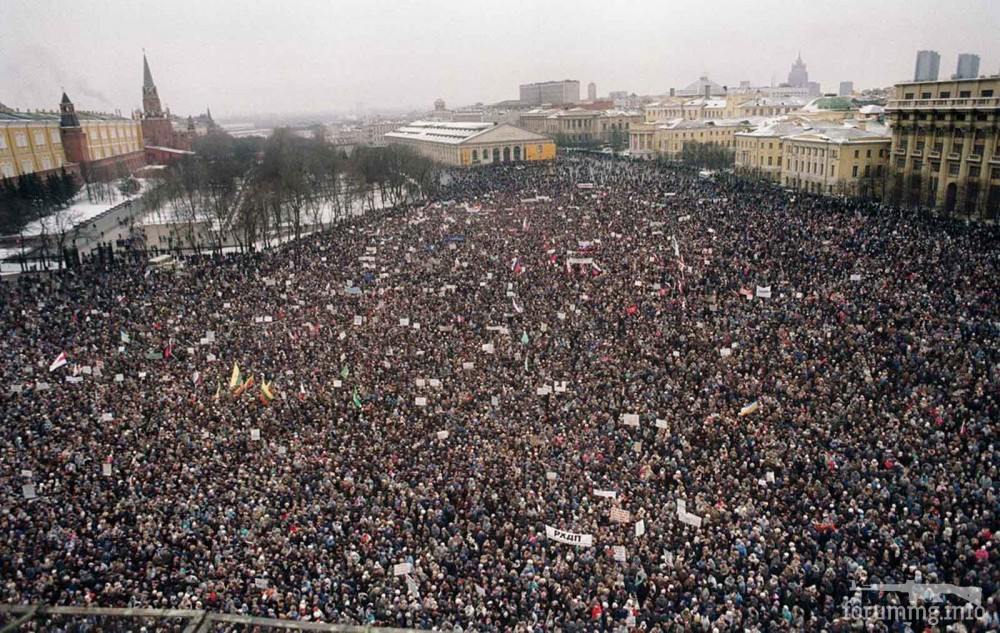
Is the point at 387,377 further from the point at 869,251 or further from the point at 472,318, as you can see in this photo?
the point at 869,251

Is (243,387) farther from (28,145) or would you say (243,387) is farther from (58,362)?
(28,145)

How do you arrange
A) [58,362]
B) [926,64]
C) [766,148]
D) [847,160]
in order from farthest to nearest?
[926,64] < [766,148] < [847,160] < [58,362]

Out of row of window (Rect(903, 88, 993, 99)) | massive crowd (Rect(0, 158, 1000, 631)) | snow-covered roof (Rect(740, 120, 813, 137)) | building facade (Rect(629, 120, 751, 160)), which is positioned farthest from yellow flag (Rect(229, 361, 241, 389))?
building facade (Rect(629, 120, 751, 160))

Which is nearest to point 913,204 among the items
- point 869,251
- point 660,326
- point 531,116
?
point 869,251

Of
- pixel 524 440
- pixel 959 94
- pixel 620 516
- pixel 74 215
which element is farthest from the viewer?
pixel 74 215

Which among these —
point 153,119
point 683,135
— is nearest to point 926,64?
point 683,135

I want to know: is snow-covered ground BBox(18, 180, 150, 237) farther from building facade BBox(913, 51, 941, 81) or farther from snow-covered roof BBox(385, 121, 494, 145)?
building facade BBox(913, 51, 941, 81)
